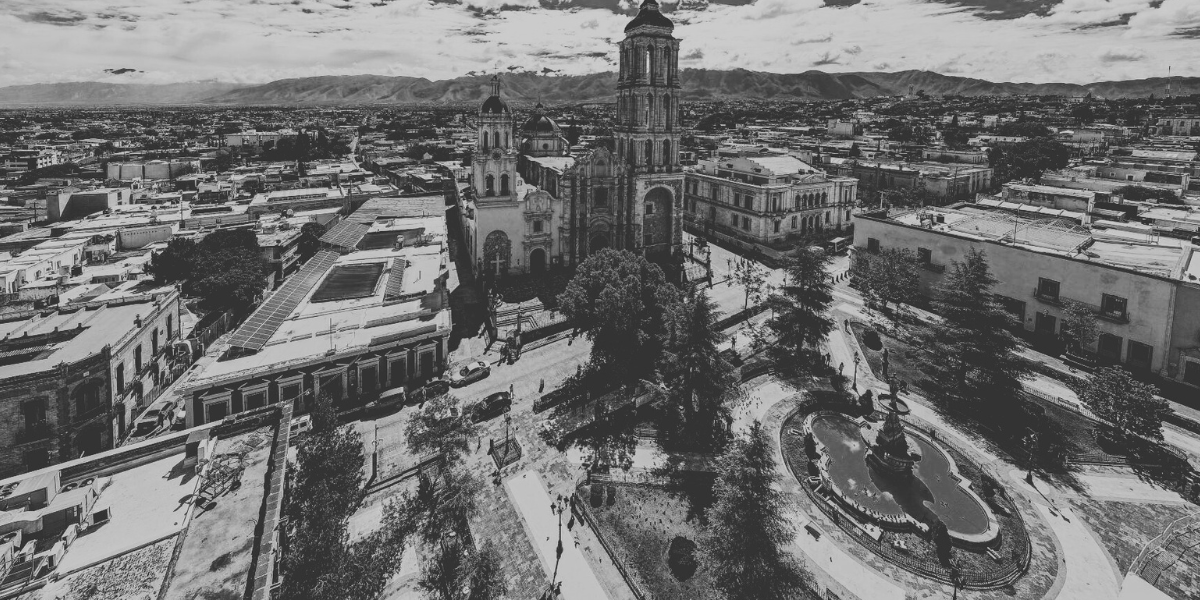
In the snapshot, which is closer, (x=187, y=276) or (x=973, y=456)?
(x=973, y=456)

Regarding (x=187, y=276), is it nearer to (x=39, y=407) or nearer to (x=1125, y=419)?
(x=39, y=407)

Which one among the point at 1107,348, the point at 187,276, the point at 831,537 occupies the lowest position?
the point at 831,537

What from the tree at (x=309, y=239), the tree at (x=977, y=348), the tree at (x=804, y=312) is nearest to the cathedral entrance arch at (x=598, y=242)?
the tree at (x=804, y=312)

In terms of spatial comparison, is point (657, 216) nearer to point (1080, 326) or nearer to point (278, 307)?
point (1080, 326)

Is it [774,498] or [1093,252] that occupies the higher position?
[1093,252]

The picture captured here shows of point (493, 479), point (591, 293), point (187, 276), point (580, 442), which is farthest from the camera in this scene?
point (187, 276)

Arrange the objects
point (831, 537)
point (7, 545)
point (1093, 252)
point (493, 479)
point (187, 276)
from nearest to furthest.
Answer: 1. point (7, 545)
2. point (831, 537)
3. point (493, 479)
4. point (1093, 252)
5. point (187, 276)

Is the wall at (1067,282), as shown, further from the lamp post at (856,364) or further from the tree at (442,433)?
the tree at (442,433)

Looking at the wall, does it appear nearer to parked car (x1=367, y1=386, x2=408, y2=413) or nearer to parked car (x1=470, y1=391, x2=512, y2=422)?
parked car (x1=470, y1=391, x2=512, y2=422)

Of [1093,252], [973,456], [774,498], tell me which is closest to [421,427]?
[774,498]
